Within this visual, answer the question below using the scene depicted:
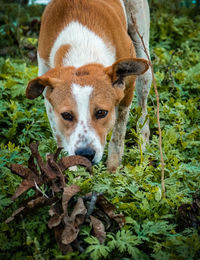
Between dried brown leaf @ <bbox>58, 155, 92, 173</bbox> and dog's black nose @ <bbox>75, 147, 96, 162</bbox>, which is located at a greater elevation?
dried brown leaf @ <bbox>58, 155, 92, 173</bbox>

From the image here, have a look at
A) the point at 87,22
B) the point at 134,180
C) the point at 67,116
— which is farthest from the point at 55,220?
the point at 87,22

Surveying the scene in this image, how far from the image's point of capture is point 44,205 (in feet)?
8.18

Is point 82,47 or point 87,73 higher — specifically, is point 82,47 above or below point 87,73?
above

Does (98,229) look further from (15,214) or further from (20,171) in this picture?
(20,171)

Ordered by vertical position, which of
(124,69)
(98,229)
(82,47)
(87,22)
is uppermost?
(87,22)

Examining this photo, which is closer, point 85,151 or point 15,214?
point 15,214

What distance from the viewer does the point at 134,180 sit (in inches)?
124

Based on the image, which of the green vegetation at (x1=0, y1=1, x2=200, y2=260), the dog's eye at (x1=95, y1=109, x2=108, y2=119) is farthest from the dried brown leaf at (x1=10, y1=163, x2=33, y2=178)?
the dog's eye at (x1=95, y1=109, x2=108, y2=119)

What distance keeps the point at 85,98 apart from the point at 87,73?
0.95ft

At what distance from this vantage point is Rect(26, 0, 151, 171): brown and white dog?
10.4 feet

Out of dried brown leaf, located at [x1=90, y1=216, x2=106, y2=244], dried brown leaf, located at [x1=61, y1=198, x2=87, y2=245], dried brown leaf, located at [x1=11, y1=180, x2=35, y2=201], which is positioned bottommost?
dried brown leaf, located at [x1=90, y1=216, x2=106, y2=244]

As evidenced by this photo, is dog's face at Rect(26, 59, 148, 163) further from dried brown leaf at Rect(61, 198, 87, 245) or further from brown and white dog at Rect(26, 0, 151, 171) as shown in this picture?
dried brown leaf at Rect(61, 198, 87, 245)

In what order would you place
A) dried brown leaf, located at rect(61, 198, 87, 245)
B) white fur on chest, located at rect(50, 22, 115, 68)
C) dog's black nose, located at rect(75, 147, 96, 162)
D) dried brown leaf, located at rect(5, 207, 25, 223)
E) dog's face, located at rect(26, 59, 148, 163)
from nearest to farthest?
1. dried brown leaf, located at rect(61, 198, 87, 245)
2. dried brown leaf, located at rect(5, 207, 25, 223)
3. dog's black nose, located at rect(75, 147, 96, 162)
4. dog's face, located at rect(26, 59, 148, 163)
5. white fur on chest, located at rect(50, 22, 115, 68)

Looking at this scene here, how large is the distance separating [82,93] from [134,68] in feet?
1.84
